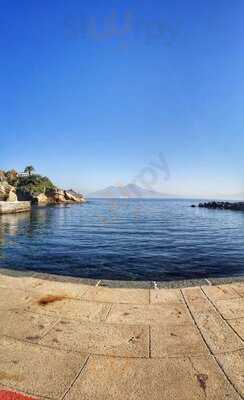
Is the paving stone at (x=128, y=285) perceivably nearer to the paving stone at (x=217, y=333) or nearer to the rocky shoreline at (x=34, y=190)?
the paving stone at (x=217, y=333)

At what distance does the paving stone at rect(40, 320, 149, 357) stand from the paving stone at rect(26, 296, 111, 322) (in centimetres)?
32

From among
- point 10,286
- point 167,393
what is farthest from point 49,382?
point 10,286

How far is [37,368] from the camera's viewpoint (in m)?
3.90

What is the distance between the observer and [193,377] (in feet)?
12.2

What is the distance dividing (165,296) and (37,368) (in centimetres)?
346

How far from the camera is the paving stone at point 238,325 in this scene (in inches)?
193

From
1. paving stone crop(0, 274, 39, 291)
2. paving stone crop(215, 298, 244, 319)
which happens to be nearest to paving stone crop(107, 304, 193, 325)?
paving stone crop(215, 298, 244, 319)

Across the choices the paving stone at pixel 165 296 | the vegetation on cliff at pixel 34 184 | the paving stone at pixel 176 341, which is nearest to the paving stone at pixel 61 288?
the paving stone at pixel 165 296

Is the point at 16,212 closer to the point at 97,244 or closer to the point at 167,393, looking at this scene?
the point at 97,244

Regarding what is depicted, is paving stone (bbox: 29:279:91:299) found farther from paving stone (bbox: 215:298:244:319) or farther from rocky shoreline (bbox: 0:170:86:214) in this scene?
rocky shoreline (bbox: 0:170:86:214)

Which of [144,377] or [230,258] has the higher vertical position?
[144,377]

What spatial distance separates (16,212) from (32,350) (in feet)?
192

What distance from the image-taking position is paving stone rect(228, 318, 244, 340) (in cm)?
489

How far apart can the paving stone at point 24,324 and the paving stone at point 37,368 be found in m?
0.26
